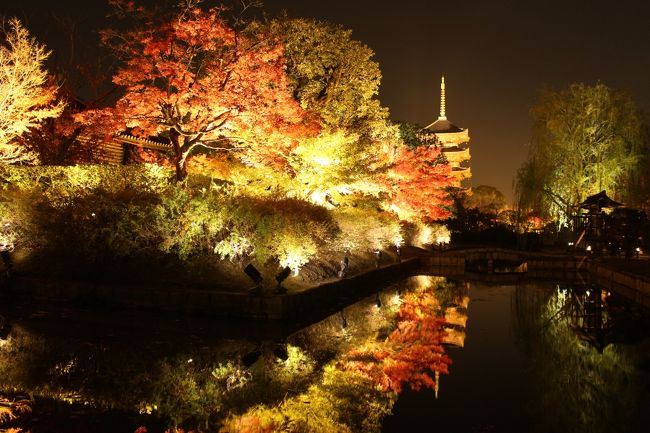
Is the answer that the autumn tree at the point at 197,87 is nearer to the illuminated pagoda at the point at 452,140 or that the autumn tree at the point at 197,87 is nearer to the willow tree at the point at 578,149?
the willow tree at the point at 578,149

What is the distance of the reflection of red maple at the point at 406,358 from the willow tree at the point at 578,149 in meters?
21.7

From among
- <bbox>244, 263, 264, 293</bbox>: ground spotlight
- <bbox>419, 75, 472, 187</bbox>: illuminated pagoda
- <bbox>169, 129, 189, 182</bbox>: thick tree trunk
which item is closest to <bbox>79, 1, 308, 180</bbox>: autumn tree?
<bbox>169, 129, 189, 182</bbox>: thick tree trunk

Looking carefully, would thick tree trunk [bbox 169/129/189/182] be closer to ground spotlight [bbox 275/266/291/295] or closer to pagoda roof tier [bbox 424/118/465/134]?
ground spotlight [bbox 275/266/291/295]

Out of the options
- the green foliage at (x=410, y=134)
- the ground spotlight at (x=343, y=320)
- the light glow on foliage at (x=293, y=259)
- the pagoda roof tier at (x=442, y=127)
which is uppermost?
the pagoda roof tier at (x=442, y=127)

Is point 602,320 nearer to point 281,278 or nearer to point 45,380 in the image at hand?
point 281,278

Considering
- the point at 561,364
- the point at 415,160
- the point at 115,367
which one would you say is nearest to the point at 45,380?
the point at 115,367

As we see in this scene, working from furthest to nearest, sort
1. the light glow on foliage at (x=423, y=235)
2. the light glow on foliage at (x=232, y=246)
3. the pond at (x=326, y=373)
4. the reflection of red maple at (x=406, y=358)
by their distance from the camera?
1. the light glow on foliage at (x=423, y=235)
2. the light glow on foliage at (x=232, y=246)
3. the reflection of red maple at (x=406, y=358)
4. the pond at (x=326, y=373)

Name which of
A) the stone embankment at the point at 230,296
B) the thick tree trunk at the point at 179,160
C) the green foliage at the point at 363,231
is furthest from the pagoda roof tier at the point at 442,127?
the thick tree trunk at the point at 179,160

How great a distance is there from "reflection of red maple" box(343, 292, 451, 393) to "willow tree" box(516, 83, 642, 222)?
71.2ft

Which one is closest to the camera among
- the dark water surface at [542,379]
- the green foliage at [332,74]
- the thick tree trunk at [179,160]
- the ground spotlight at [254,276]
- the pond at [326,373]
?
the pond at [326,373]

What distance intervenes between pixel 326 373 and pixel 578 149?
27.0 meters

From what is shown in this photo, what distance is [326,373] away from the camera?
8047 millimetres

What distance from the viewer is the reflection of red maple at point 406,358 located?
7.96 metres

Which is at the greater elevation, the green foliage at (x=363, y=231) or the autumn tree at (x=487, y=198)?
the autumn tree at (x=487, y=198)
